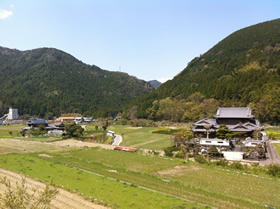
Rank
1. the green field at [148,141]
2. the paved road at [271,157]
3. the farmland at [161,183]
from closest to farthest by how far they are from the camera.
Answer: the farmland at [161,183] < the paved road at [271,157] < the green field at [148,141]

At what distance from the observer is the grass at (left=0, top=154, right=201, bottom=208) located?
1190cm

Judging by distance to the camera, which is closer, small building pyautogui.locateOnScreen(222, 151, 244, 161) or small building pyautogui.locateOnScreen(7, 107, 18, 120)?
small building pyautogui.locateOnScreen(222, 151, 244, 161)

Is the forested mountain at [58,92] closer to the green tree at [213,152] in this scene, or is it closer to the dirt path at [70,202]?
the green tree at [213,152]

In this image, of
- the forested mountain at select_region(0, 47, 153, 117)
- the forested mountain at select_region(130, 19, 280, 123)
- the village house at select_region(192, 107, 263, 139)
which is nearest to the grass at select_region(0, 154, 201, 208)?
the village house at select_region(192, 107, 263, 139)

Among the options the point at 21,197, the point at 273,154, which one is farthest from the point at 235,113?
the point at 21,197

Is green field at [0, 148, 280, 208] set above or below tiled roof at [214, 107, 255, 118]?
below

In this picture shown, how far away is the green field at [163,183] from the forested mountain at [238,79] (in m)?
38.9

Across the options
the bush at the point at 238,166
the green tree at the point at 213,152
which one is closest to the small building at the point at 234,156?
the green tree at the point at 213,152

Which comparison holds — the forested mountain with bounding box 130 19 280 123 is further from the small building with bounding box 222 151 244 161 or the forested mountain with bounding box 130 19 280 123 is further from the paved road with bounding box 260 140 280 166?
the small building with bounding box 222 151 244 161

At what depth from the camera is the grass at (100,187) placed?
11.9m

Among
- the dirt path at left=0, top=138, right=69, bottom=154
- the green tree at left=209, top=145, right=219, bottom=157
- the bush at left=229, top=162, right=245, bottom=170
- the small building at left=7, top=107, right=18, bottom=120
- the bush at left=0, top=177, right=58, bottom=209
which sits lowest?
the dirt path at left=0, top=138, right=69, bottom=154

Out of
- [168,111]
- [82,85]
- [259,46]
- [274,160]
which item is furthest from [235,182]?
[82,85]

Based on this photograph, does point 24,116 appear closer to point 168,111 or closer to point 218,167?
point 168,111

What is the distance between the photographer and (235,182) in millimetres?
16875
